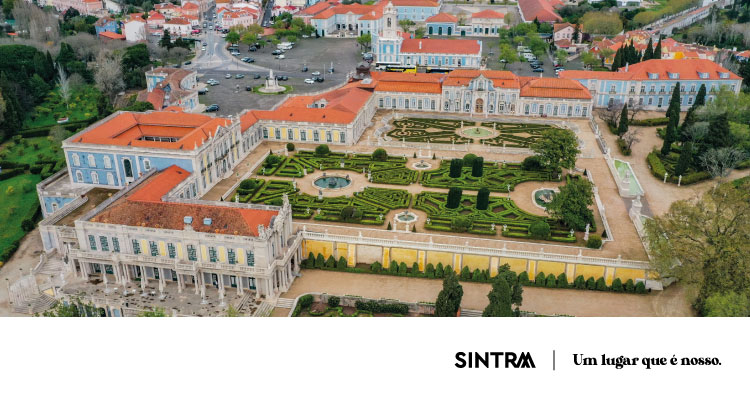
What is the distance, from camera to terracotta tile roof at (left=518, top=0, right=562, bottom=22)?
502 ft

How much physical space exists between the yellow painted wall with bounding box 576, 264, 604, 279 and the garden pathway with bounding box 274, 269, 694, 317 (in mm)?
1476

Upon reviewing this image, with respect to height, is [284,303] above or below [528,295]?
above

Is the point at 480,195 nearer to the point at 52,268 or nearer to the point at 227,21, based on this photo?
the point at 52,268

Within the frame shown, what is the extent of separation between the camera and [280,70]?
390ft

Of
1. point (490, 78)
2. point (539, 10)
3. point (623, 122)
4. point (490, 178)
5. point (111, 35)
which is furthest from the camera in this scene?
point (539, 10)

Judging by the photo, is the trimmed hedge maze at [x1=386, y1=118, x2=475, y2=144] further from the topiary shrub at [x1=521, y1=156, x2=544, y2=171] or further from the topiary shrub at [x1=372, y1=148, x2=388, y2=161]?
the topiary shrub at [x1=521, y1=156, x2=544, y2=171]

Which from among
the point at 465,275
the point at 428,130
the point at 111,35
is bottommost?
the point at 465,275

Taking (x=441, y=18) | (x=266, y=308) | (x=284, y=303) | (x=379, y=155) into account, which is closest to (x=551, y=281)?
(x=284, y=303)

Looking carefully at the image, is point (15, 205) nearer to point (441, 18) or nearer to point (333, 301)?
point (333, 301)

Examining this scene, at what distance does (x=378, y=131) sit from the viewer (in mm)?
82875

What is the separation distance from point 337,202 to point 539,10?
119 meters

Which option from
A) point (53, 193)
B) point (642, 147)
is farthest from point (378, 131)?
point (53, 193)

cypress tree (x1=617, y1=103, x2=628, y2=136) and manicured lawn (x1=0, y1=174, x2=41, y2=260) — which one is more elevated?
cypress tree (x1=617, y1=103, x2=628, y2=136)

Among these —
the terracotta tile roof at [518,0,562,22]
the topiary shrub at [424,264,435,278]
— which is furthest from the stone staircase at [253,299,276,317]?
the terracotta tile roof at [518,0,562,22]
